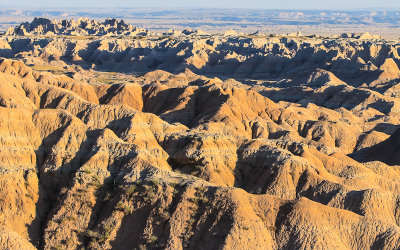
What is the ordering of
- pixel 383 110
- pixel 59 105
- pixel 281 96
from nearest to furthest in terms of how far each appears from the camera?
pixel 59 105, pixel 383 110, pixel 281 96

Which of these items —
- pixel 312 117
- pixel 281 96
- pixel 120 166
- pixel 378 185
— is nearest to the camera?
pixel 120 166

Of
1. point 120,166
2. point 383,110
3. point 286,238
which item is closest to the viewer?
point 286,238

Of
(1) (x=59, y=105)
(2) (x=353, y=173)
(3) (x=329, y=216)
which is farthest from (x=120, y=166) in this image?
(1) (x=59, y=105)

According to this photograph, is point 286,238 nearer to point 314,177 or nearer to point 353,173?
point 314,177

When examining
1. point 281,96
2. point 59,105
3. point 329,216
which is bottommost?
point 281,96

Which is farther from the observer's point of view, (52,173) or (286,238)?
(52,173)

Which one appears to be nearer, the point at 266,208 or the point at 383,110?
the point at 266,208

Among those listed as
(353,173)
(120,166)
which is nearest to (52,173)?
(120,166)

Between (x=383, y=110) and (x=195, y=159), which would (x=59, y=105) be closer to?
(x=195, y=159)

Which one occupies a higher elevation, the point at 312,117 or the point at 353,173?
the point at 353,173
